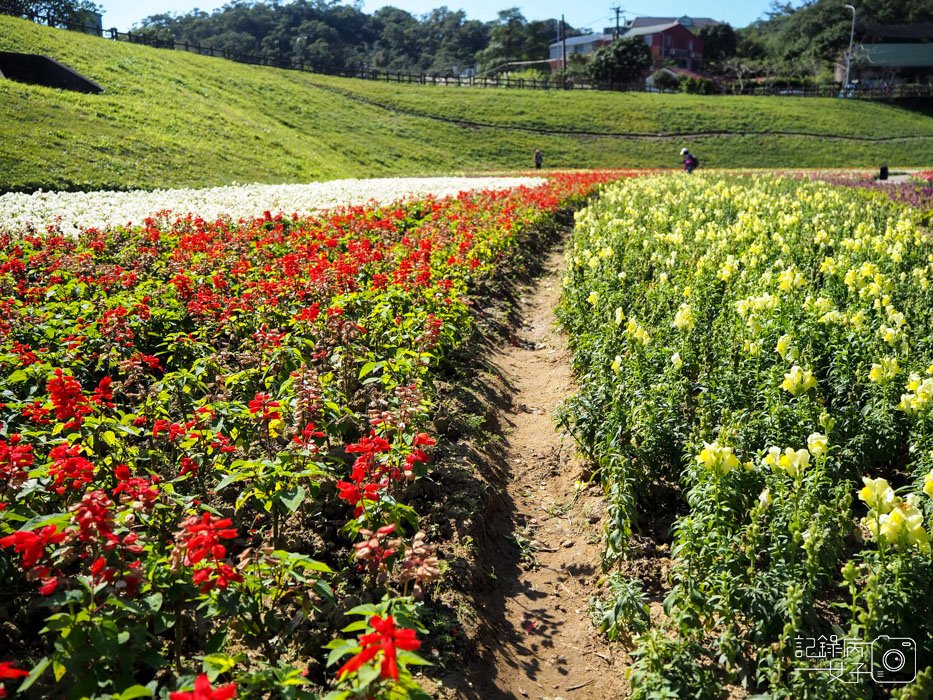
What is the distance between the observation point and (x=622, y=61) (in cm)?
7531

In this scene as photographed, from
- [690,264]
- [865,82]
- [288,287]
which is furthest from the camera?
[865,82]

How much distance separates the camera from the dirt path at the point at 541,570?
387cm

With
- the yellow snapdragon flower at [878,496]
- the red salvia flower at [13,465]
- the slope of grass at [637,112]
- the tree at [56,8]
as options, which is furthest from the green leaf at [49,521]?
the tree at [56,8]

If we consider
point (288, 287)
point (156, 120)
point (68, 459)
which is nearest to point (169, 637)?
point (68, 459)

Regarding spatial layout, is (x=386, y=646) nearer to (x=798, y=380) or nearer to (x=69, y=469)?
(x=69, y=469)

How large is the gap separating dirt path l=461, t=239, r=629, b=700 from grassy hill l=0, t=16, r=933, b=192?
659 inches

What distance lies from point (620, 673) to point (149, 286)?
253 inches

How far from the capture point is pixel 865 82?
7531cm

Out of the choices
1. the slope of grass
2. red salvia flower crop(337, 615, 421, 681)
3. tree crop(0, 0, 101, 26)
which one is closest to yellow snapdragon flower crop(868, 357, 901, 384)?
red salvia flower crop(337, 615, 421, 681)

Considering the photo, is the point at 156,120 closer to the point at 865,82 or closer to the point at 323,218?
the point at 323,218

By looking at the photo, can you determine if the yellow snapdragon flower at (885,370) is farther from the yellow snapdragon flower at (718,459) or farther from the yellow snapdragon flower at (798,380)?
the yellow snapdragon flower at (718,459)

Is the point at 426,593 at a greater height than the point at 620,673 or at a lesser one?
greater

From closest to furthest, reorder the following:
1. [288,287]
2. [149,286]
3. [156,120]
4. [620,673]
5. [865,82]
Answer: [620,673]
[288,287]
[149,286]
[156,120]
[865,82]

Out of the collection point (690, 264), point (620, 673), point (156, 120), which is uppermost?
point (156, 120)
